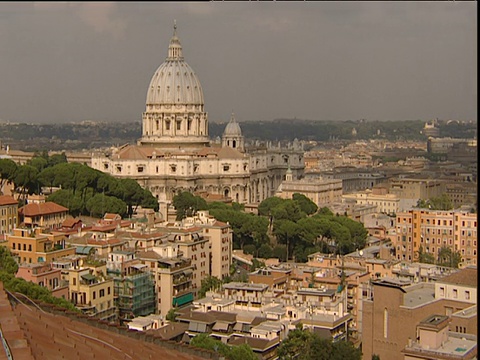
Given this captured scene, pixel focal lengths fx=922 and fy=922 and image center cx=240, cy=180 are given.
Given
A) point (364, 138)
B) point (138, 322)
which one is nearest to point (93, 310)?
point (138, 322)

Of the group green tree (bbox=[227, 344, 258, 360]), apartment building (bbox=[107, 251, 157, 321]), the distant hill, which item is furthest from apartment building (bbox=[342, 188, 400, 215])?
Answer: the distant hill

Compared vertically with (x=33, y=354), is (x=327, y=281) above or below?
below

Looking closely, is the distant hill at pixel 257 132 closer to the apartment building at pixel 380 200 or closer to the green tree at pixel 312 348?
the apartment building at pixel 380 200

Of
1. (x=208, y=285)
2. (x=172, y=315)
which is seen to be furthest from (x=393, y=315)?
(x=208, y=285)

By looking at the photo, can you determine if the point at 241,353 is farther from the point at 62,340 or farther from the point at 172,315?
the point at 62,340

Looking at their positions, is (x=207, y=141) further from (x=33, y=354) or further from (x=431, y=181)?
(x=33, y=354)

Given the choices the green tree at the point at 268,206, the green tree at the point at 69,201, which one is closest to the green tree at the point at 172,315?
the green tree at the point at 69,201
